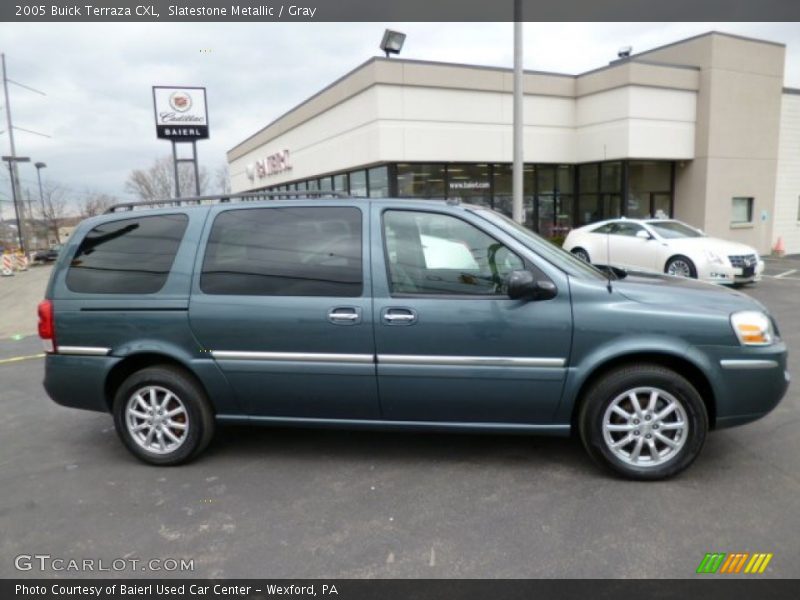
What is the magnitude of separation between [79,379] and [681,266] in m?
10.6

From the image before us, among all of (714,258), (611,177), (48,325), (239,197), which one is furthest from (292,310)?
(611,177)

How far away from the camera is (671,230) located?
11.5m

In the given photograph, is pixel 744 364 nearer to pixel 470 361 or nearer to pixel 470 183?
pixel 470 361

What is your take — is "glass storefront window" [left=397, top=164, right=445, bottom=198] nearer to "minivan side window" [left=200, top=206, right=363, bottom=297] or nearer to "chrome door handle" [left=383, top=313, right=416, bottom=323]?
"minivan side window" [left=200, top=206, right=363, bottom=297]

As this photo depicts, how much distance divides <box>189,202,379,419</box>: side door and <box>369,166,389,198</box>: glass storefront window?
40.6 feet

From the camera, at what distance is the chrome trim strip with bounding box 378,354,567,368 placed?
10.8 feet

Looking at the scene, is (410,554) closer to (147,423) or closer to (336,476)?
(336,476)

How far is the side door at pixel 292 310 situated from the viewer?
3.43 meters

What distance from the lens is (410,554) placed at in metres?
2.69

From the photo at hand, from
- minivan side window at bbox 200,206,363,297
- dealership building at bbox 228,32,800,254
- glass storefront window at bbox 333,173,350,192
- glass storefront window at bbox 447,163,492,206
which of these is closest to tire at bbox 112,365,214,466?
minivan side window at bbox 200,206,363,297

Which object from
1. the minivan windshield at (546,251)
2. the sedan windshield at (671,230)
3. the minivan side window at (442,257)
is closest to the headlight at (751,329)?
the minivan windshield at (546,251)

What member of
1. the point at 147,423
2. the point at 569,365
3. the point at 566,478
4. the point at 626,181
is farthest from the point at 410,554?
the point at 626,181

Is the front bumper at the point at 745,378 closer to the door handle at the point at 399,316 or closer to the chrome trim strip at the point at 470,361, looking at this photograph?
the chrome trim strip at the point at 470,361
